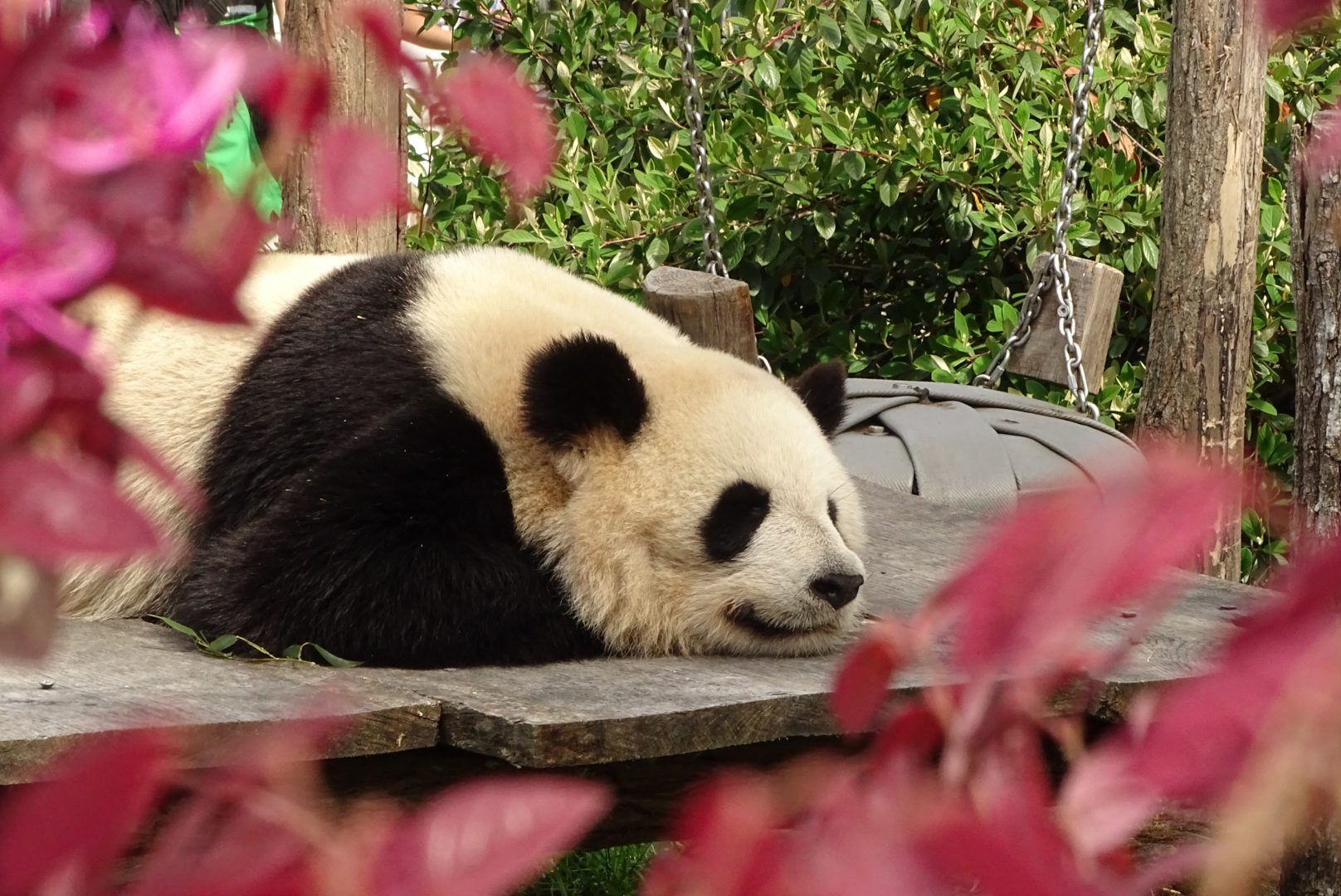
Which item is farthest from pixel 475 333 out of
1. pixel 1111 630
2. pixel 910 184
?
pixel 910 184

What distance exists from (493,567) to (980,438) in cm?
182

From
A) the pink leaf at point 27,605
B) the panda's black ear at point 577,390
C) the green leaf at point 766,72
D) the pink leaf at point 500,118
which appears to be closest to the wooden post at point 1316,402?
the panda's black ear at point 577,390

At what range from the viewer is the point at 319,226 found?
3.92m

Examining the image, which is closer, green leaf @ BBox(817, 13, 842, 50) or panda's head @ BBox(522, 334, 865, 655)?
panda's head @ BBox(522, 334, 865, 655)

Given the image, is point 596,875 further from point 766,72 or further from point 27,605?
point 766,72

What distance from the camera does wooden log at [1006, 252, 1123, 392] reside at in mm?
4570

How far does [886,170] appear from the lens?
18.5 ft

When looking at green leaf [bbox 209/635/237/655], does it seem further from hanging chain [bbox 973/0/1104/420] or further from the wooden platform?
hanging chain [bbox 973/0/1104/420]

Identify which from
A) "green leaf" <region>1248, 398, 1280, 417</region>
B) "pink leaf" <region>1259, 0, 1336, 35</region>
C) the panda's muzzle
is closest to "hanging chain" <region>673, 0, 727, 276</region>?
the panda's muzzle

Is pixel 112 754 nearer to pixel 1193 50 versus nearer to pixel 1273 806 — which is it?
Answer: pixel 1273 806

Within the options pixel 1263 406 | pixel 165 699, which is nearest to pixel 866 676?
pixel 165 699

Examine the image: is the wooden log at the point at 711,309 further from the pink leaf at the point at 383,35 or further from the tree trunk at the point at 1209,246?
the pink leaf at the point at 383,35

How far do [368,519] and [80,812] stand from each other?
2.04m

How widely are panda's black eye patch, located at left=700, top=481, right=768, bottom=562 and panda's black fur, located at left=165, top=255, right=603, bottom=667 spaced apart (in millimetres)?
259
